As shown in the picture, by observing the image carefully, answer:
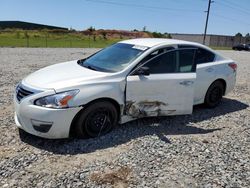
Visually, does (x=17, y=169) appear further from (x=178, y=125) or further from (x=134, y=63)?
(x=178, y=125)

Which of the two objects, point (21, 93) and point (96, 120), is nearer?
point (21, 93)

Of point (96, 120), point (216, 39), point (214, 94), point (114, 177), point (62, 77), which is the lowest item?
point (114, 177)

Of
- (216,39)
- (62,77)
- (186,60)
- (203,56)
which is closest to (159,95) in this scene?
(186,60)

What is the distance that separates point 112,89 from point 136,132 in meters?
0.90

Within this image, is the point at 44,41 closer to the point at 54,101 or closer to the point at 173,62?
the point at 173,62

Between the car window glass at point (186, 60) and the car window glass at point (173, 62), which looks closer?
the car window glass at point (173, 62)

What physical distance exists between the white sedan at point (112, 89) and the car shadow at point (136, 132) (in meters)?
0.17

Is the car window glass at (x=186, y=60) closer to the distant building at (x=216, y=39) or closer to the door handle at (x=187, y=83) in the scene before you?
the door handle at (x=187, y=83)

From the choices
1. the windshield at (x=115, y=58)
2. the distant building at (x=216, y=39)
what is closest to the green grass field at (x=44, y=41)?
the windshield at (x=115, y=58)

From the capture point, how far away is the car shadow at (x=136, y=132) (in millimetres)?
4480

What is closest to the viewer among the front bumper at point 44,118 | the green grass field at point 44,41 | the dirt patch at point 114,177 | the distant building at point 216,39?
the dirt patch at point 114,177

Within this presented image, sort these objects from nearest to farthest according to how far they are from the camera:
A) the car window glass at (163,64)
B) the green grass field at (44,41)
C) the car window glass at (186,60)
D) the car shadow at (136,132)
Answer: the car shadow at (136,132)
the car window glass at (163,64)
the car window glass at (186,60)
the green grass field at (44,41)

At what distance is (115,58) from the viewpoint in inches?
217

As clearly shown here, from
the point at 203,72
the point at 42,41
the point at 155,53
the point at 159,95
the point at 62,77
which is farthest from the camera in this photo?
the point at 42,41
